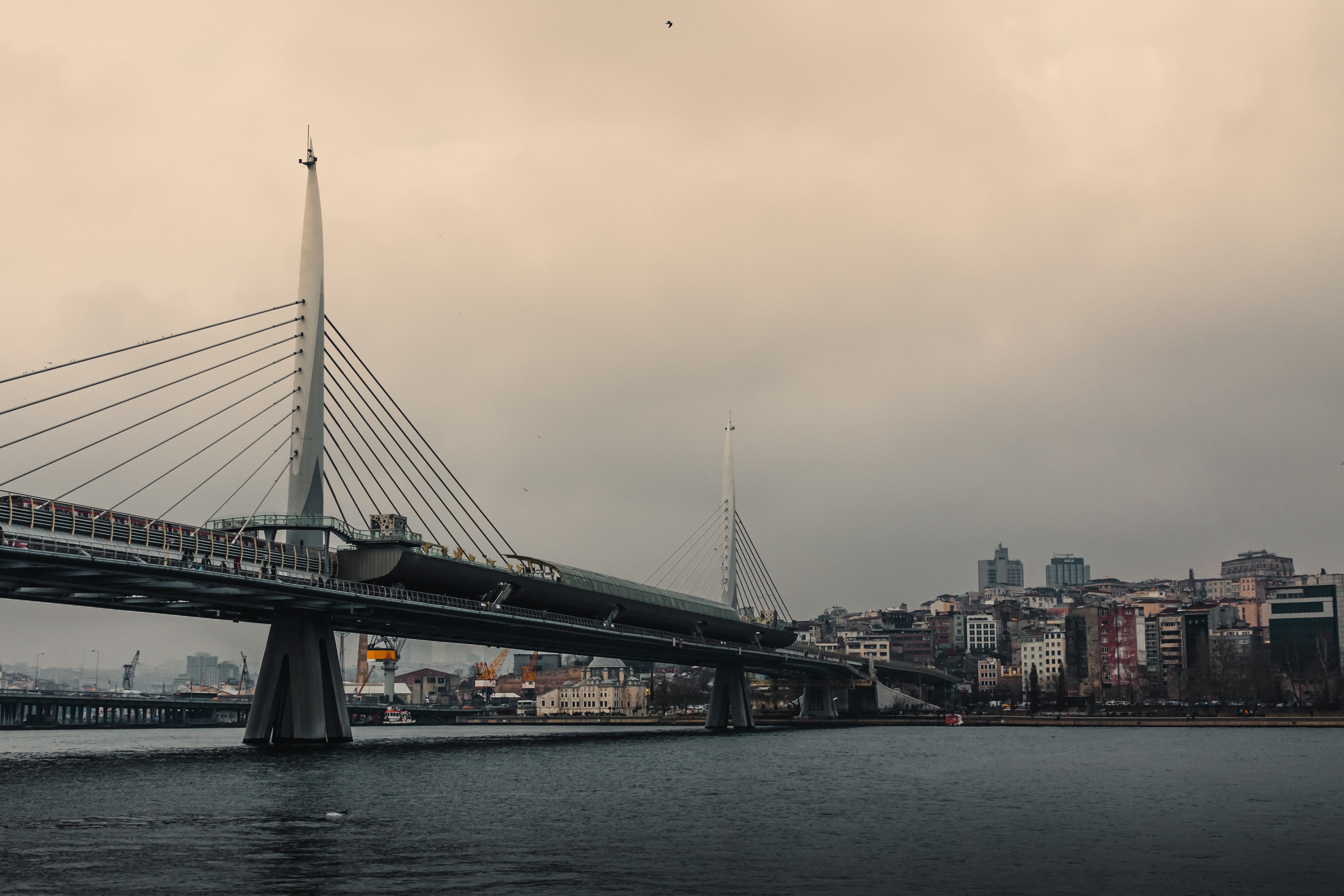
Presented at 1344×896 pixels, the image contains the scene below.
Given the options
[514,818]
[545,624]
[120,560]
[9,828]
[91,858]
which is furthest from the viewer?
[545,624]

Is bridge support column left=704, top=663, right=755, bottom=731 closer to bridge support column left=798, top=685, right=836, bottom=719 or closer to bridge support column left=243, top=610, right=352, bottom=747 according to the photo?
bridge support column left=798, top=685, right=836, bottom=719

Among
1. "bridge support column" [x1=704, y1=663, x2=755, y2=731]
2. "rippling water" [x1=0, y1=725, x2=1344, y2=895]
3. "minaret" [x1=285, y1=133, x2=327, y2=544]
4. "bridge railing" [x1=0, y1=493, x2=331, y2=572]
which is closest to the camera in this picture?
"rippling water" [x1=0, y1=725, x2=1344, y2=895]

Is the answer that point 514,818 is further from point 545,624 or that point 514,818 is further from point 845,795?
point 545,624

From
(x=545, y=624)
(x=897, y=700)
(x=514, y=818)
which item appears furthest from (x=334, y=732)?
(x=897, y=700)

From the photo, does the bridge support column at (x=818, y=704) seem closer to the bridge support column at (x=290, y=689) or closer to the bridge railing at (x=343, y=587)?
the bridge railing at (x=343, y=587)

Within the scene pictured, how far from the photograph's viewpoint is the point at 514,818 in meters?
42.8

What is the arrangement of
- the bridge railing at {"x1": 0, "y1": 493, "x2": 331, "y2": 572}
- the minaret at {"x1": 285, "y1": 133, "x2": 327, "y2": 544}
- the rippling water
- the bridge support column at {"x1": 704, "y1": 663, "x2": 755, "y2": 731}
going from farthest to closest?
the bridge support column at {"x1": 704, "y1": 663, "x2": 755, "y2": 731} → the minaret at {"x1": 285, "y1": 133, "x2": 327, "y2": 544} → the bridge railing at {"x1": 0, "y1": 493, "x2": 331, "y2": 572} → the rippling water

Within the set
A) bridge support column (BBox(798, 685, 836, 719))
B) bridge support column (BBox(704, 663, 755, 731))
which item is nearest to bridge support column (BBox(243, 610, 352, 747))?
bridge support column (BBox(704, 663, 755, 731))

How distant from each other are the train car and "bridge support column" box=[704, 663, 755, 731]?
13.0ft

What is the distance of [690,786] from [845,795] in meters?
8.14

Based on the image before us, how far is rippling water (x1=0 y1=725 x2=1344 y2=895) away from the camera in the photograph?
3023 cm

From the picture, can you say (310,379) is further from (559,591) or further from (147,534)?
(559,591)

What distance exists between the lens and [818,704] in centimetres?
17475

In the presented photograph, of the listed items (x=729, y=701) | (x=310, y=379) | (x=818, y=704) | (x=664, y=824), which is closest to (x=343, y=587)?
(x=310, y=379)
